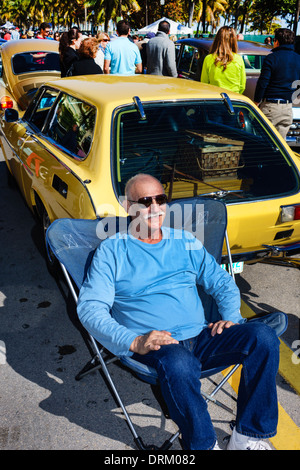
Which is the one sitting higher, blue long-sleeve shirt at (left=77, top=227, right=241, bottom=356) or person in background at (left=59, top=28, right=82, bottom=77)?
person in background at (left=59, top=28, right=82, bottom=77)

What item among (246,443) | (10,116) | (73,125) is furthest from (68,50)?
(246,443)

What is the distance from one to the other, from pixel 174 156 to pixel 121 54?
469cm

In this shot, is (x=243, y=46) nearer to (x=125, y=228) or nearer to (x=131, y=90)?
(x=131, y=90)

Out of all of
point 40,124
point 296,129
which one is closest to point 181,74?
point 296,129

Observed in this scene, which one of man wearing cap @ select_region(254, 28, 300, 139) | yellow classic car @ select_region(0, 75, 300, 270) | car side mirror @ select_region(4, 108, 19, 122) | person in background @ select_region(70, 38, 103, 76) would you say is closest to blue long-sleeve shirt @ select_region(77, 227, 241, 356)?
yellow classic car @ select_region(0, 75, 300, 270)

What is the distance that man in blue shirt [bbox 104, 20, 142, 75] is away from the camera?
25.1 feet

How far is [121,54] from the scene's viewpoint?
7680 mm

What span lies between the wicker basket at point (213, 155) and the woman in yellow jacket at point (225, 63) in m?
2.64

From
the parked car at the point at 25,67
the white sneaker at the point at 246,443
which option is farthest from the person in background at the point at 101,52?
the white sneaker at the point at 246,443

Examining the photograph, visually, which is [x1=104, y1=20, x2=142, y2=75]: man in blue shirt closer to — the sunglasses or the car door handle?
the car door handle

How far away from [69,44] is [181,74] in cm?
368

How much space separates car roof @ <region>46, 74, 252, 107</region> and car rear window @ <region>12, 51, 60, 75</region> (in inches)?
213
